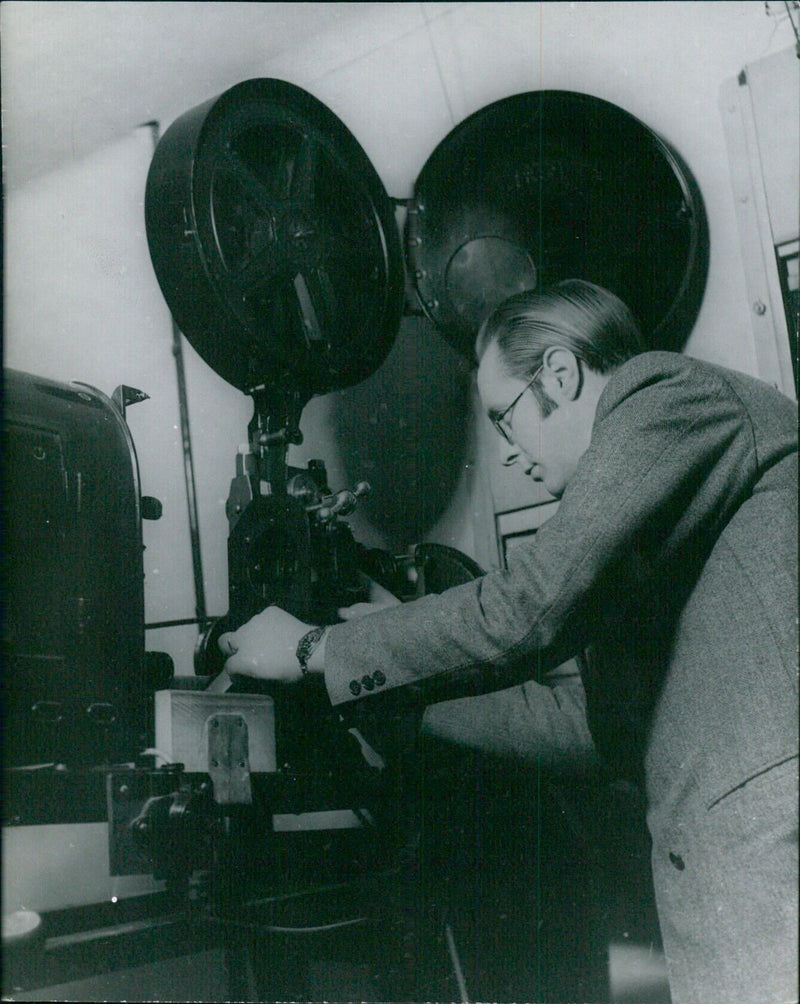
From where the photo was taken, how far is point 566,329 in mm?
1496

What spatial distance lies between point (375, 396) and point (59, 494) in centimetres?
108

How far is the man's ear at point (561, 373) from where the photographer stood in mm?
1481

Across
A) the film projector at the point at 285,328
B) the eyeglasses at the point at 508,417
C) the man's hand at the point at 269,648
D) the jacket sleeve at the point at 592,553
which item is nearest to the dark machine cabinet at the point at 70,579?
the film projector at the point at 285,328

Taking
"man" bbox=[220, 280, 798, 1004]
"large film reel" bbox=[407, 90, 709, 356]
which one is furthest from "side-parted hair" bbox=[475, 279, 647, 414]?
"large film reel" bbox=[407, 90, 709, 356]

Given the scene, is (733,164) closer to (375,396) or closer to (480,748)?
(375,396)

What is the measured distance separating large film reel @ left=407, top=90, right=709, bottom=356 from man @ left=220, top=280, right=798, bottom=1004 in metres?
0.66

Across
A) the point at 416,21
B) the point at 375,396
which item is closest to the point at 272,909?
the point at 375,396

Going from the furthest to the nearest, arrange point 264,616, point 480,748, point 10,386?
point 480,748
point 264,616
point 10,386

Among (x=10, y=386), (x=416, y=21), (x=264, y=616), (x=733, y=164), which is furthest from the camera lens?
(x=416, y=21)

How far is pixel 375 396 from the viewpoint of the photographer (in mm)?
2086

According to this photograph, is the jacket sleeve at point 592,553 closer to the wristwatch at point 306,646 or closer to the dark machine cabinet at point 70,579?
the wristwatch at point 306,646

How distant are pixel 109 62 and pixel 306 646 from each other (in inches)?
33.8

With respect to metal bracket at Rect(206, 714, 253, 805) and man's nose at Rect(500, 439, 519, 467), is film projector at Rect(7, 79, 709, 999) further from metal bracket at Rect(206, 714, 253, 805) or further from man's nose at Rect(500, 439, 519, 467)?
man's nose at Rect(500, 439, 519, 467)

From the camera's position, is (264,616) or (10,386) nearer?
(10,386)
